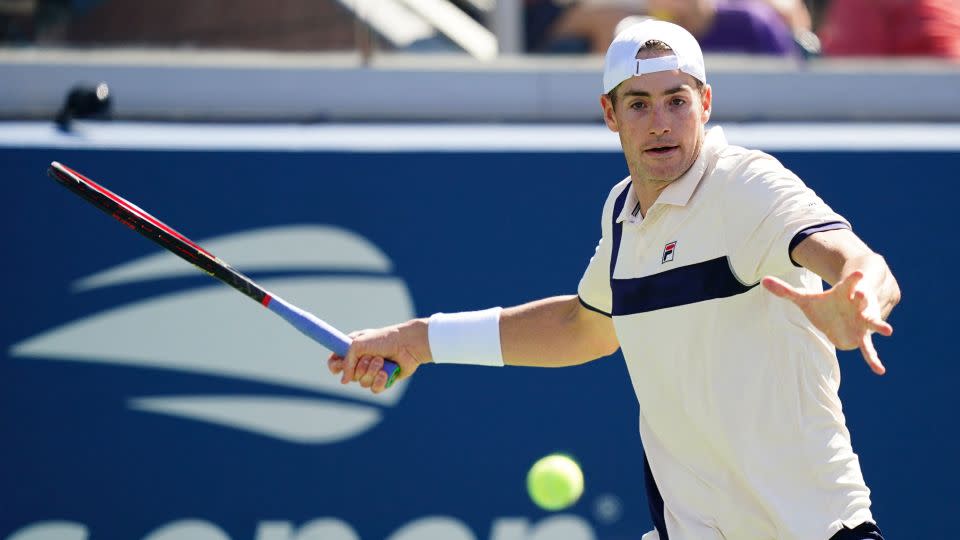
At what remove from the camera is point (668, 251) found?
3137 mm

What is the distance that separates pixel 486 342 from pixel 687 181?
0.88m

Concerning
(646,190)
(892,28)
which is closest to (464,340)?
(646,190)

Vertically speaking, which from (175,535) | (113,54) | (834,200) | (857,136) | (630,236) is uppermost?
(113,54)

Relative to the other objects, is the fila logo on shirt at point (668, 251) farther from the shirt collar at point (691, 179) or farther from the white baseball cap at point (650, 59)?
the white baseball cap at point (650, 59)

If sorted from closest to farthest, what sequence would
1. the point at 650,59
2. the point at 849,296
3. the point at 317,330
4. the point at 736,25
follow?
the point at 849,296 < the point at 650,59 < the point at 317,330 < the point at 736,25

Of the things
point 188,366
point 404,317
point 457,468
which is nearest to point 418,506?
point 457,468

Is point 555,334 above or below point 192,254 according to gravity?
below

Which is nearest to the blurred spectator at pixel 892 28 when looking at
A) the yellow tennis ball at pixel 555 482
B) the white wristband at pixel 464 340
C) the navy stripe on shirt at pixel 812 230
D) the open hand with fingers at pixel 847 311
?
the yellow tennis ball at pixel 555 482

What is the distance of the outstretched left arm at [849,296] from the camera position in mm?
2412

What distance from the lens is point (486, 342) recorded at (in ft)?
12.3

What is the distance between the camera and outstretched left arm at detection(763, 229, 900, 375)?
7.91ft

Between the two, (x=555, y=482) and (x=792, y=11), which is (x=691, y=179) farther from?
(x=792, y=11)

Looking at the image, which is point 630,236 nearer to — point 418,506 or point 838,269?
point 838,269

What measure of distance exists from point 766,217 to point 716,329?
304 mm
